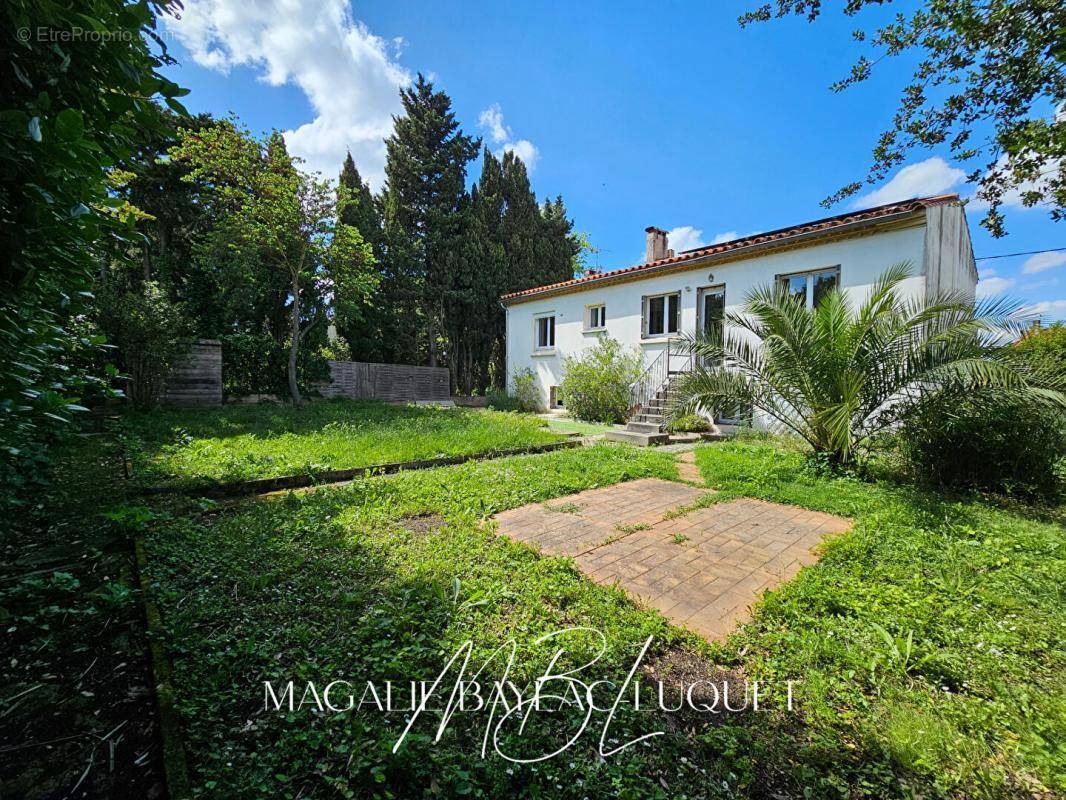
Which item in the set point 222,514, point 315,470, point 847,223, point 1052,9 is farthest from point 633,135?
point 222,514

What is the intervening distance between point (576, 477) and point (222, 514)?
12.5 feet

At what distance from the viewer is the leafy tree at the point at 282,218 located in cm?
1059

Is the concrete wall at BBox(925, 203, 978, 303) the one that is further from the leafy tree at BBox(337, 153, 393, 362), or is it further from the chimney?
the leafy tree at BBox(337, 153, 393, 362)

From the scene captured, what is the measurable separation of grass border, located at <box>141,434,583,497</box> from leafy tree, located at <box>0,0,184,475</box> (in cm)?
284

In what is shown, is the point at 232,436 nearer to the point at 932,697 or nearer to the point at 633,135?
the point at 932,697

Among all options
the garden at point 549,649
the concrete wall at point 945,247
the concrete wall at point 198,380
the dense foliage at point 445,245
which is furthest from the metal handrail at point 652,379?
the concrete wall at point 198,380

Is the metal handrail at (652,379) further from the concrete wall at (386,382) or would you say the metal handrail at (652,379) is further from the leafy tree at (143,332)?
the leafy tree at (143,332)

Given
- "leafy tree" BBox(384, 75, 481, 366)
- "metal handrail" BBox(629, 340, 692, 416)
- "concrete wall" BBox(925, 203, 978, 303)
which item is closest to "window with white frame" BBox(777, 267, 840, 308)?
"concrete wall" BBox(925, 203, 978, 303)

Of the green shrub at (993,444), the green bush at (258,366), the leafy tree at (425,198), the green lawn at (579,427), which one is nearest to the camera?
the green shrub at (993,444)

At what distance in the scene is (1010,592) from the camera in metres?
2.67

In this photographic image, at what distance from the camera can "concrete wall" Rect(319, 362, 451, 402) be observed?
47.9 ft

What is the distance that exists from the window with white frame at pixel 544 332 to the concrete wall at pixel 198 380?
980 centimetres

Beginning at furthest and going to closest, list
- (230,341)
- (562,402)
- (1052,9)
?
(562,402)
(230,341)
(1052,9)

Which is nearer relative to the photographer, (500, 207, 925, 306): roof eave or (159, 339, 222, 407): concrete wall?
(500, 207, 925, 306): roof eave
